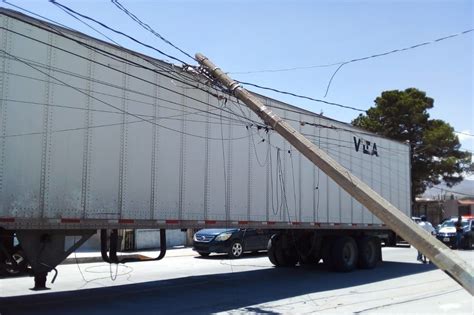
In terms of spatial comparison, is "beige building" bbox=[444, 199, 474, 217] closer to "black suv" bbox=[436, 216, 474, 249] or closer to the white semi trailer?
"black suv" bbox=[436, 216, 474, 249]

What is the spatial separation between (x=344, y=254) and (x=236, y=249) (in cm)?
508

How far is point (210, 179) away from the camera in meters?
→ 11.3

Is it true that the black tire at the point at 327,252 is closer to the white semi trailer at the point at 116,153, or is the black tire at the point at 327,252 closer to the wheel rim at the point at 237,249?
the white semi trailer at the point at 116,153

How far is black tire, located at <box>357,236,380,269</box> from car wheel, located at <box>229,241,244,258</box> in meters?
4.98

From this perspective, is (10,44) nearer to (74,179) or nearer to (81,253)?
(74,179)

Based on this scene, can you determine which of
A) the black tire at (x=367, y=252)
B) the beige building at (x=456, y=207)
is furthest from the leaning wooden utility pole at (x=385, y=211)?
the beige building at (x=456, y=207)

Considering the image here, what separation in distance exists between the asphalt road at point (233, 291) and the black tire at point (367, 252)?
43cm

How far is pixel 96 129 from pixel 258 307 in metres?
4.50

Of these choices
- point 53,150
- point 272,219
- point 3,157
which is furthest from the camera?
point 272,219

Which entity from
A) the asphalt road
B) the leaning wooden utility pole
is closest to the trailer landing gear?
the asphalt road

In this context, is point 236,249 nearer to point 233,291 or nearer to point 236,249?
point 236,249

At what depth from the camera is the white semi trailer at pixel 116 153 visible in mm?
8117

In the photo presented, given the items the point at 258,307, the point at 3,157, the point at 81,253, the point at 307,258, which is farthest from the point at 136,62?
the point at 81,253

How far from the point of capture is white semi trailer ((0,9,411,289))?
812 cm
